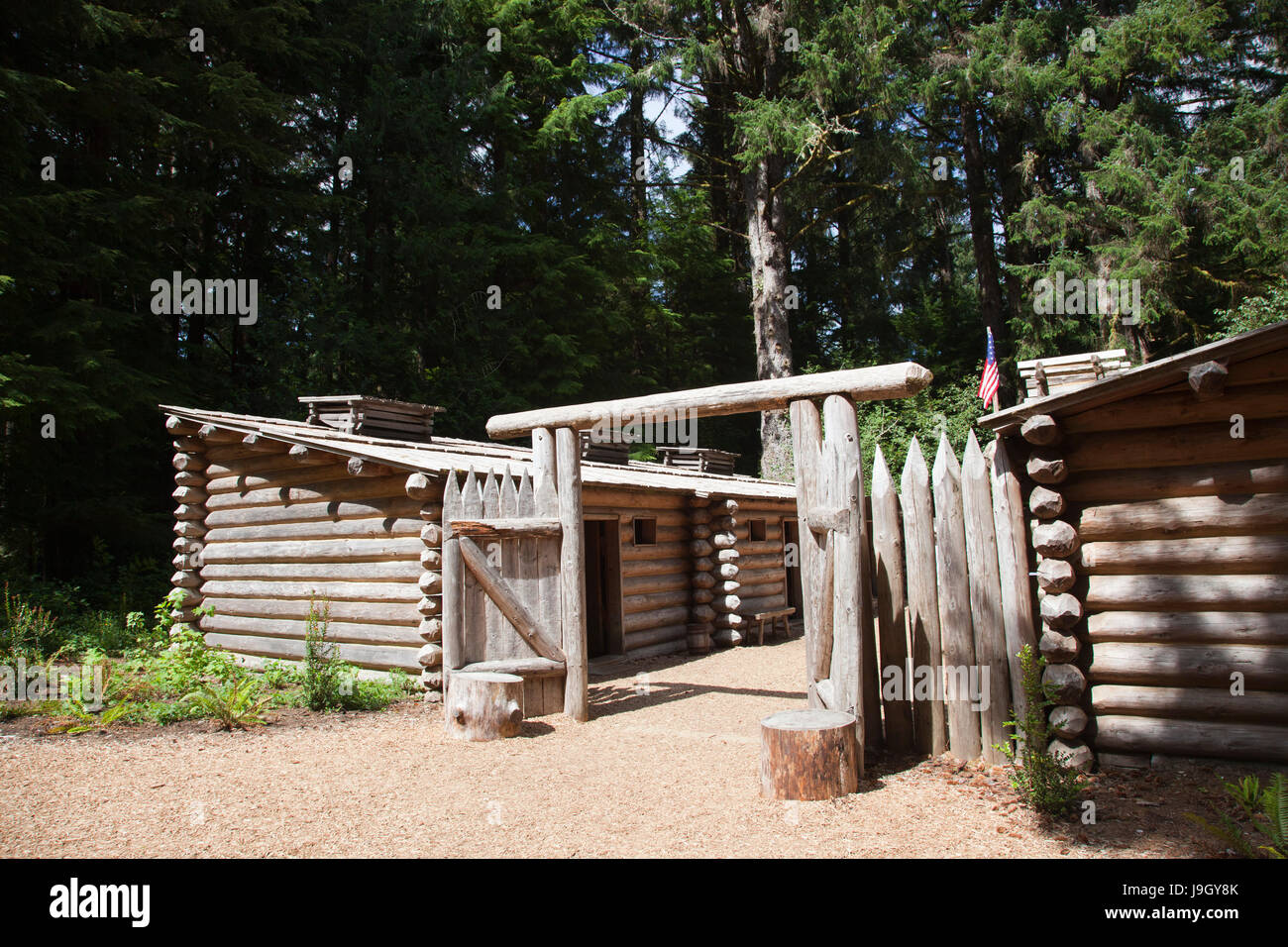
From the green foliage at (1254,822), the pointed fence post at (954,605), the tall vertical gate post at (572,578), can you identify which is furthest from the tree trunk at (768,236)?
the green foliage at (1254,822)

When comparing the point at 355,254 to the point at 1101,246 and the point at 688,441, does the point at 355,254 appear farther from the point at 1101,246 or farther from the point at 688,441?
the point at 1101,246

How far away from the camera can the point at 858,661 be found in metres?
6.51

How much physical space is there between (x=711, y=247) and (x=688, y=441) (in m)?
9.06

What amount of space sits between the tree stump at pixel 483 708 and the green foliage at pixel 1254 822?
17.8 feet

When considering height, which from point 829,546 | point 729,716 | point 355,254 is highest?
point 355,254

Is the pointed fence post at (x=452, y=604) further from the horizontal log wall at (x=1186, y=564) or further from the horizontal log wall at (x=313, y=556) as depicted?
the horizontal log wall at (x=1186, y=564)

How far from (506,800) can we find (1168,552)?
16.7 ft

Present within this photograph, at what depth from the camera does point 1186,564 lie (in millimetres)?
5812

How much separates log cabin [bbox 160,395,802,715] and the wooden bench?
10.9 inches

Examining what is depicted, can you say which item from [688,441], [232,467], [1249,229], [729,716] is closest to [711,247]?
[688,441]

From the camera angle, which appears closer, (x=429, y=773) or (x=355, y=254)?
(x=429, y=773)

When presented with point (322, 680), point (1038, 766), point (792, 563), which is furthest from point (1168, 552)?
point (792, 563)

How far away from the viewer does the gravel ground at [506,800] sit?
500 centimetres

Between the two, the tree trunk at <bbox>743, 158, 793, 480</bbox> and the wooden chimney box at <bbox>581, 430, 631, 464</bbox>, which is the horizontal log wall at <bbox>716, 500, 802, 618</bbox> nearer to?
the wooden chimney box at <bbox>581, 430, 631, 464</bbox>
